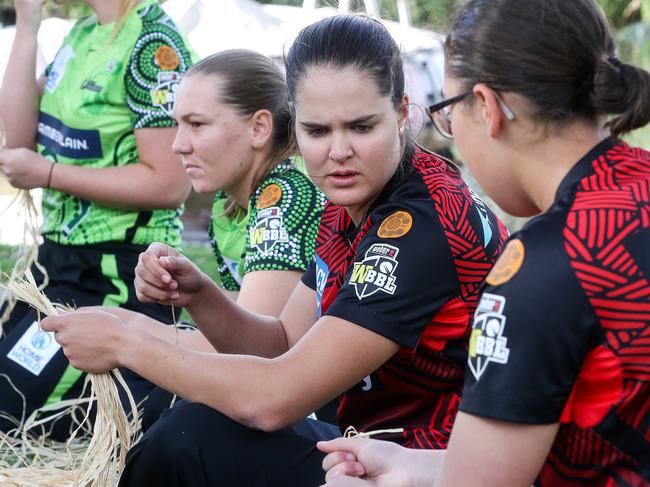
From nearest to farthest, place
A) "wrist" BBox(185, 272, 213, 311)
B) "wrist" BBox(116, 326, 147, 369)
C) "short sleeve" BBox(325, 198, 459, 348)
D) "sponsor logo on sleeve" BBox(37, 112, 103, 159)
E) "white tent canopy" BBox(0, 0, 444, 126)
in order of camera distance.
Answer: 1. "short sleeve" BBox(325, 198, 459, 348)
2. "wrist" BBox(116, 326, 147, 369)
3. "wrist" BBox(185, 272, 213, 311)
4. "sponsor logo on sleeve" BBox(37, 112, 103, 159)
5. "white tent canopy" BBox(0, 0, 444, 126)

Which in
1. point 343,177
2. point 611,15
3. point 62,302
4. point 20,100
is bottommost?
point 611,15

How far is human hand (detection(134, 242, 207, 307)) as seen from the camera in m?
2.57

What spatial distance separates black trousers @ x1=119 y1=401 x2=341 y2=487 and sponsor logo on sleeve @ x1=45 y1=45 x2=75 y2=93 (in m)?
1.94

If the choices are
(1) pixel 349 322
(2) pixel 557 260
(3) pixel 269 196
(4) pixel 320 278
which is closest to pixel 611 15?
(3) pixel 269 196

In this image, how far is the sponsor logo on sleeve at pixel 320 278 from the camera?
2527 mm

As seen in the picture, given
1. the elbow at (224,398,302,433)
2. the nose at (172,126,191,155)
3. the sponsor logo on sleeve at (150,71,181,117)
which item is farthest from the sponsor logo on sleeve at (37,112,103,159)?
the elbow at (224,398,302,433)

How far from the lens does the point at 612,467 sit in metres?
1.66

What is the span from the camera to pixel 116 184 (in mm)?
3678

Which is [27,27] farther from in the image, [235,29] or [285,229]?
[235,29]

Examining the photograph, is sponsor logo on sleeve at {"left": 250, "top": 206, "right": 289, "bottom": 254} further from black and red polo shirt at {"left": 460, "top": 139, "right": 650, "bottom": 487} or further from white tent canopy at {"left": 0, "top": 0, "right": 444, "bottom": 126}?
white tent canopy at {"left": 0, "top": 0, "right": 444, "bottom": 126}

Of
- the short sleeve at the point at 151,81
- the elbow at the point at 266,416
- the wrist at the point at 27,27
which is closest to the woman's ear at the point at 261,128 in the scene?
the short sleeve at the point at 151,81

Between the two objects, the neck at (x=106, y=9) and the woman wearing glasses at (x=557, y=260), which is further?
the neck at (x=106, y=9)

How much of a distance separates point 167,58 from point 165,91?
125mm

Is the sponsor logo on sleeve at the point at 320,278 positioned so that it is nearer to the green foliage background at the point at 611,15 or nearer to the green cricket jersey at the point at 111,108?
Result: the green foliage background at the point at 611,15
